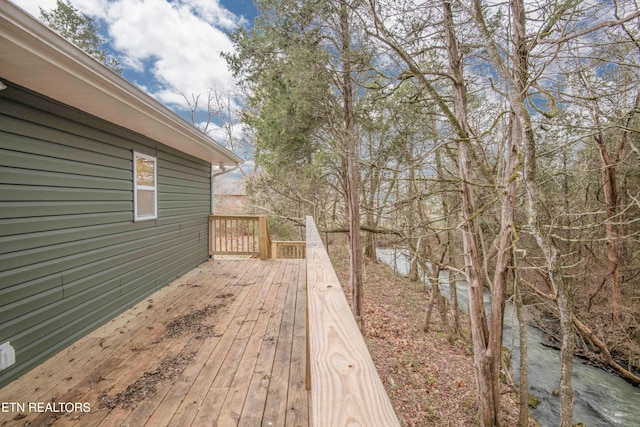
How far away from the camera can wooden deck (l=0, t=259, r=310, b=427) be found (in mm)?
1828

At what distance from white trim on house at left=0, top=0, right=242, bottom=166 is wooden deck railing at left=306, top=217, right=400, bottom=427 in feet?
7.50

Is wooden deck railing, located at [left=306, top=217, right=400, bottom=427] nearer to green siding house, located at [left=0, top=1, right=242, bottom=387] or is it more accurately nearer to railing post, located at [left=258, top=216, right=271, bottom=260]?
green siding house, located at [left=0, top=1, right=242, bottom=387]

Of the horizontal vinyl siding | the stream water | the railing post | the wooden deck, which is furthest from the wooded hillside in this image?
the horizontal vinyl siding

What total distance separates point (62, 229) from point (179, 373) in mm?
1818

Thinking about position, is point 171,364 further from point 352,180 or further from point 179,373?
point 352,180

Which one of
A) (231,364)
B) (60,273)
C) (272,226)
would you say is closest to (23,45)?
(60,273)

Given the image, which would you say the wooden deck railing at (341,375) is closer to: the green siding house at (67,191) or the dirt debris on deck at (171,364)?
the dirt debris on deck at (171,364)

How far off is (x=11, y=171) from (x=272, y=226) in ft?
32.0

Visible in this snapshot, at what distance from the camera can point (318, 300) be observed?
3.77ft

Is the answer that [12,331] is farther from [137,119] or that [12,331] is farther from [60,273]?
[137,119]

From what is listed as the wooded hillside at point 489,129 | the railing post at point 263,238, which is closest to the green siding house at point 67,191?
the railing post at point 263,238

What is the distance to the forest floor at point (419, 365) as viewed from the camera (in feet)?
15.6

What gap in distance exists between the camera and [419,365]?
5949 millimetres

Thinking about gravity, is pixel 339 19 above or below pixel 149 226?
above
